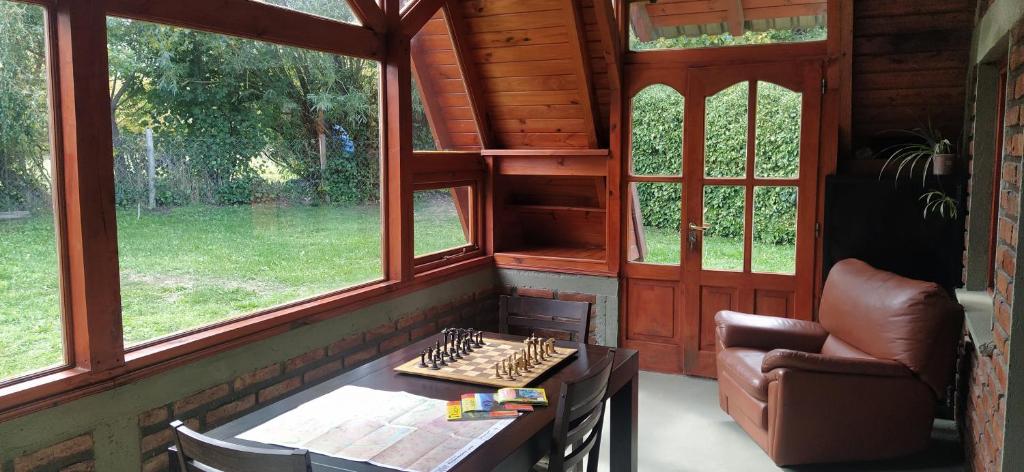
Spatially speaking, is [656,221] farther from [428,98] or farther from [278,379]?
[278,379]

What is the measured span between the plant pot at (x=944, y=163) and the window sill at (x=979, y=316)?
690 millimetres

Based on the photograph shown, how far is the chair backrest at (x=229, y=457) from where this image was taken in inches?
63.6

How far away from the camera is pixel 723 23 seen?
195 inches

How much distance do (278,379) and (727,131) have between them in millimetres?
3159

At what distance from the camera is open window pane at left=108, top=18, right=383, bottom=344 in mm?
2957

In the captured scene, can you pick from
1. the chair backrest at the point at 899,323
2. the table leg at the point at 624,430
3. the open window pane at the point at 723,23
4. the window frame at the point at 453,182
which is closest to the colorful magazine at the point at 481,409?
the table leg at the point at 624,430

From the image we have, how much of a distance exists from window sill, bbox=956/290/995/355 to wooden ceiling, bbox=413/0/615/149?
2.46 meters

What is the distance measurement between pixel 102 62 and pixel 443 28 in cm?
250

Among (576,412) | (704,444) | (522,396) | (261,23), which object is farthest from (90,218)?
(704,444)

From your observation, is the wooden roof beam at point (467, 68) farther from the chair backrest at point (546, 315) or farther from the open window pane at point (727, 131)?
the chair backrest at point (546, 315)

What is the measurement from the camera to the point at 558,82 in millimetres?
5117

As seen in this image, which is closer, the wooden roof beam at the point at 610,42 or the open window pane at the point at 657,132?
the wooden roof beam at the point at 610,42

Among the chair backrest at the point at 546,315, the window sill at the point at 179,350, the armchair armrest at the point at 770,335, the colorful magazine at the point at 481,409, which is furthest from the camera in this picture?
the armchair armrest at the point at 770,335

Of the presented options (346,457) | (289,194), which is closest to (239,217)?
(289,194)
